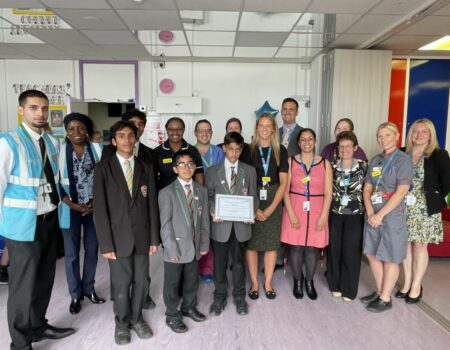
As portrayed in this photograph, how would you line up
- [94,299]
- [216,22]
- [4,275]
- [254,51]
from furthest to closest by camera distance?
[254,51] < [216,22] < [4,275] < [94,299]

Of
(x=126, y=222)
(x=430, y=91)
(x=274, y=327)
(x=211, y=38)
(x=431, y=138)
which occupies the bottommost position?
(x=274, y=327)

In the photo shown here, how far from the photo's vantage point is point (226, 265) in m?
2.75

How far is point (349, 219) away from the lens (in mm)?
2922

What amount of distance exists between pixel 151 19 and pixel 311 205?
295cm

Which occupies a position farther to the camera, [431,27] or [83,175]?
[431,27]

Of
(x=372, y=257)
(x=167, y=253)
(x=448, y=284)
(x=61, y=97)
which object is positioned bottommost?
(x=448, y=284)

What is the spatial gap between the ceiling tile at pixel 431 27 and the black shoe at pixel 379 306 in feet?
10.6

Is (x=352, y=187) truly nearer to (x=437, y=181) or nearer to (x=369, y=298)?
(x=437, y=181)

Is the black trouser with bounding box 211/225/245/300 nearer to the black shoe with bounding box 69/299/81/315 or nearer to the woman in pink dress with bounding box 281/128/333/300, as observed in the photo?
the woman in pink dress with bounding box 281/128/333/300

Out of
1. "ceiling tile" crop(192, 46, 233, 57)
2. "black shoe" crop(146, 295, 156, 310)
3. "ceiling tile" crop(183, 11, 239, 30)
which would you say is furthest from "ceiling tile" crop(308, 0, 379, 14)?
"black shoe" crop(146, 295, 156, 310)

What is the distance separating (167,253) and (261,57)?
435 cm

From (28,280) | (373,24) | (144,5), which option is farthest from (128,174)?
→ (373,24)

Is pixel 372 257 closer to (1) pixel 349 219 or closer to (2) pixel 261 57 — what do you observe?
(1) pixel 349 219

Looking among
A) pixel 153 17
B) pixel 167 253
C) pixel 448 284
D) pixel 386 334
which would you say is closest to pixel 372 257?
pixel 386 334
